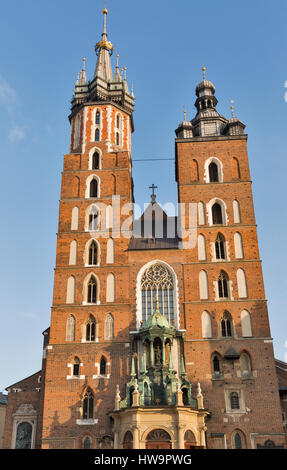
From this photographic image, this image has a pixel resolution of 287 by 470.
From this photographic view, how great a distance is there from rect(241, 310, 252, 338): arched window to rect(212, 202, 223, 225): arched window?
6635mm

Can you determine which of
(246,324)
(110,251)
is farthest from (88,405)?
(246,324)

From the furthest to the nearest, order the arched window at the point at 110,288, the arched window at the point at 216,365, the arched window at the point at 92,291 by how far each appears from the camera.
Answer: the arched window at the point at 92,291 < the arched window at the point at 110,288 < the arched window at the point at 216,365

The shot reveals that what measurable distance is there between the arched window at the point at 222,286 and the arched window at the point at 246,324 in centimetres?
159

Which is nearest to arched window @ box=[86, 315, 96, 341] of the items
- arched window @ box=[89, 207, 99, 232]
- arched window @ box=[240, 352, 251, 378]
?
arched window @ box=[89, 207, 99, 232]

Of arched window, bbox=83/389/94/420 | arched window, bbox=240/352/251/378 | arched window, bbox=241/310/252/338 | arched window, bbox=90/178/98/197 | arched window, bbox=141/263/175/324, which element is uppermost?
arched window, bbox=90/178/98/197

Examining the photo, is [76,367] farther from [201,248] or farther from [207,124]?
[207,124]

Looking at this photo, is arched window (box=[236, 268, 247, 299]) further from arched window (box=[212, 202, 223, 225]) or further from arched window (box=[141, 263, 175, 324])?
arched window (box=[141, 263, 175, 324])

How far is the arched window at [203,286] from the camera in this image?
30.1 metres

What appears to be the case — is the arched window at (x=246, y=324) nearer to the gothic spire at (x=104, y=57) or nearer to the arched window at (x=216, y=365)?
the arched window at (x=216, y=365)

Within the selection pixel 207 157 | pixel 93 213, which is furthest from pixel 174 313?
pixel 207 157

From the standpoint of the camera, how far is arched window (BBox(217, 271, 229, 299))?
30192mm

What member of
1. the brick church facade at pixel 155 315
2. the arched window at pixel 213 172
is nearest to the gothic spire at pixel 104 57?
the brick church facade at pixel 155 315
